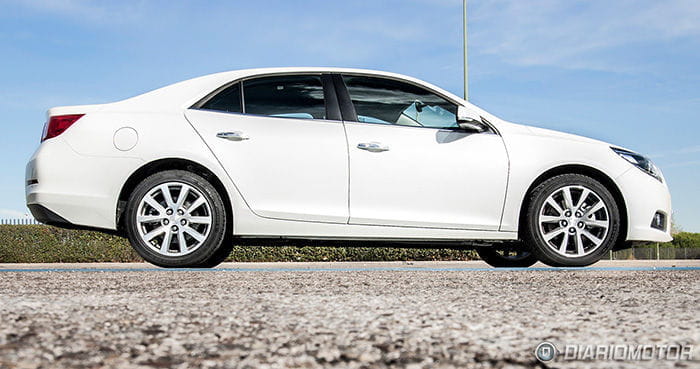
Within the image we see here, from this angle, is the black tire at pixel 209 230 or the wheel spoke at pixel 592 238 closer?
the black tire at pixel 209 230

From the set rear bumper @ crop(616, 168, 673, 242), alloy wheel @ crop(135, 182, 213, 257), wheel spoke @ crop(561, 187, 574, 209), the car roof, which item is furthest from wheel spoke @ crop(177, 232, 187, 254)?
rear bumper @ crop(616, 168, 673, 242)

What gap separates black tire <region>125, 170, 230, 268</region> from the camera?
17.3 ft

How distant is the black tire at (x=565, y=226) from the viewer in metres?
5.51

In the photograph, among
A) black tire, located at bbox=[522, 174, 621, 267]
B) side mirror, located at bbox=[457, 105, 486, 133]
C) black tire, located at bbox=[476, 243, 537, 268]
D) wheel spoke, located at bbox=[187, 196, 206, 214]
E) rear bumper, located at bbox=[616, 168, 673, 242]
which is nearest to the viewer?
wheel spoke, located at bbox=[187, 196, 206, 214]

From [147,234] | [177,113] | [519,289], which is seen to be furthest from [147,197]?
[519,289]

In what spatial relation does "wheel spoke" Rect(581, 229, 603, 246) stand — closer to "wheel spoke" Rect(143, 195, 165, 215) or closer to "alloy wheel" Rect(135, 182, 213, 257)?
"alloy wheel" Rect(135, 182, 213, 257)

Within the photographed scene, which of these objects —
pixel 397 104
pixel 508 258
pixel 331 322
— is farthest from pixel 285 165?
pixel 331 322

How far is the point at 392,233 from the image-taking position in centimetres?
535

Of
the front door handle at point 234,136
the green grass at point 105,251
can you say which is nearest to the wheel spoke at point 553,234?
the front door handle at point 234,136

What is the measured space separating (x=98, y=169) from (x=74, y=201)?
0.30 metres

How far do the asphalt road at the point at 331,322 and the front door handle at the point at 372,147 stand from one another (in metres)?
1.52

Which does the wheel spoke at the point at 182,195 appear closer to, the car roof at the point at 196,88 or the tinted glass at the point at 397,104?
the car roof at the point at 196,88

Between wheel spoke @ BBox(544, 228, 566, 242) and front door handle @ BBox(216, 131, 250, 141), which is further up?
front door handle @ BBox(216, 131, 250, 141)

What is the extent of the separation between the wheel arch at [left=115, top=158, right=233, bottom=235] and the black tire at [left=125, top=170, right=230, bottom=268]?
0.08 meters
